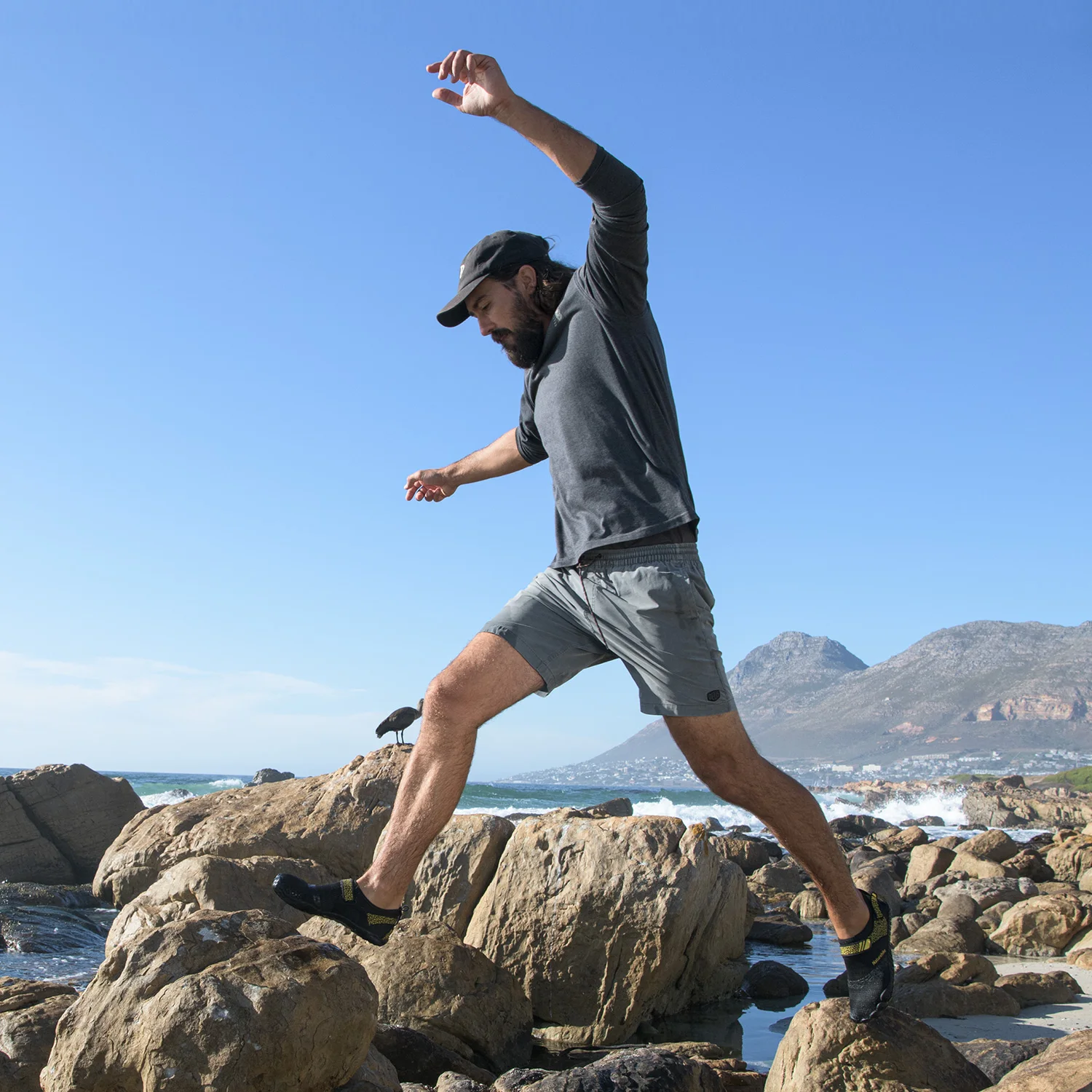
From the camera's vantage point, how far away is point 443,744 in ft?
11.0

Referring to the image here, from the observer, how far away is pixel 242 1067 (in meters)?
3.02

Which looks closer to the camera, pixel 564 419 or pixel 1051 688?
pixel 564 419

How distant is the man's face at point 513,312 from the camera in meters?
3.63

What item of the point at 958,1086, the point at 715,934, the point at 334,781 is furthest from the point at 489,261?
the point at 334,781

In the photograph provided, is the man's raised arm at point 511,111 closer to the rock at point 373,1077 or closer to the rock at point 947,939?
the rock at point 373,1077

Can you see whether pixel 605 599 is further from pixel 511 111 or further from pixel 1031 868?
pixel 1031 868

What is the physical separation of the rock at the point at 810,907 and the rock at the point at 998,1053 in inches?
254

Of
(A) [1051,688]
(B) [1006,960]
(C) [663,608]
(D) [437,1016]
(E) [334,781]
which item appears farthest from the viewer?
(A) [1051,688]

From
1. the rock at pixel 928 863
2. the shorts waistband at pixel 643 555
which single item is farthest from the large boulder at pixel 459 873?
the rock at pixel 928 863

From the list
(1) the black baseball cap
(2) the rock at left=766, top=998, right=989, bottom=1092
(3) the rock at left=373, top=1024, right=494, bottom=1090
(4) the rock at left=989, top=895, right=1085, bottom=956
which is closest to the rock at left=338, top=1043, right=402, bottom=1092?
(3) the rock at left=373, top=1024, right=494, bottom=1090

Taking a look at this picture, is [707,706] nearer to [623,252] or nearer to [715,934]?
[623,252]

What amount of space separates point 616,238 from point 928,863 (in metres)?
12.0

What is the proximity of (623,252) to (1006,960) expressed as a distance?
6663 mm

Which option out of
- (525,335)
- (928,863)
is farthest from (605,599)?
(928,863)
